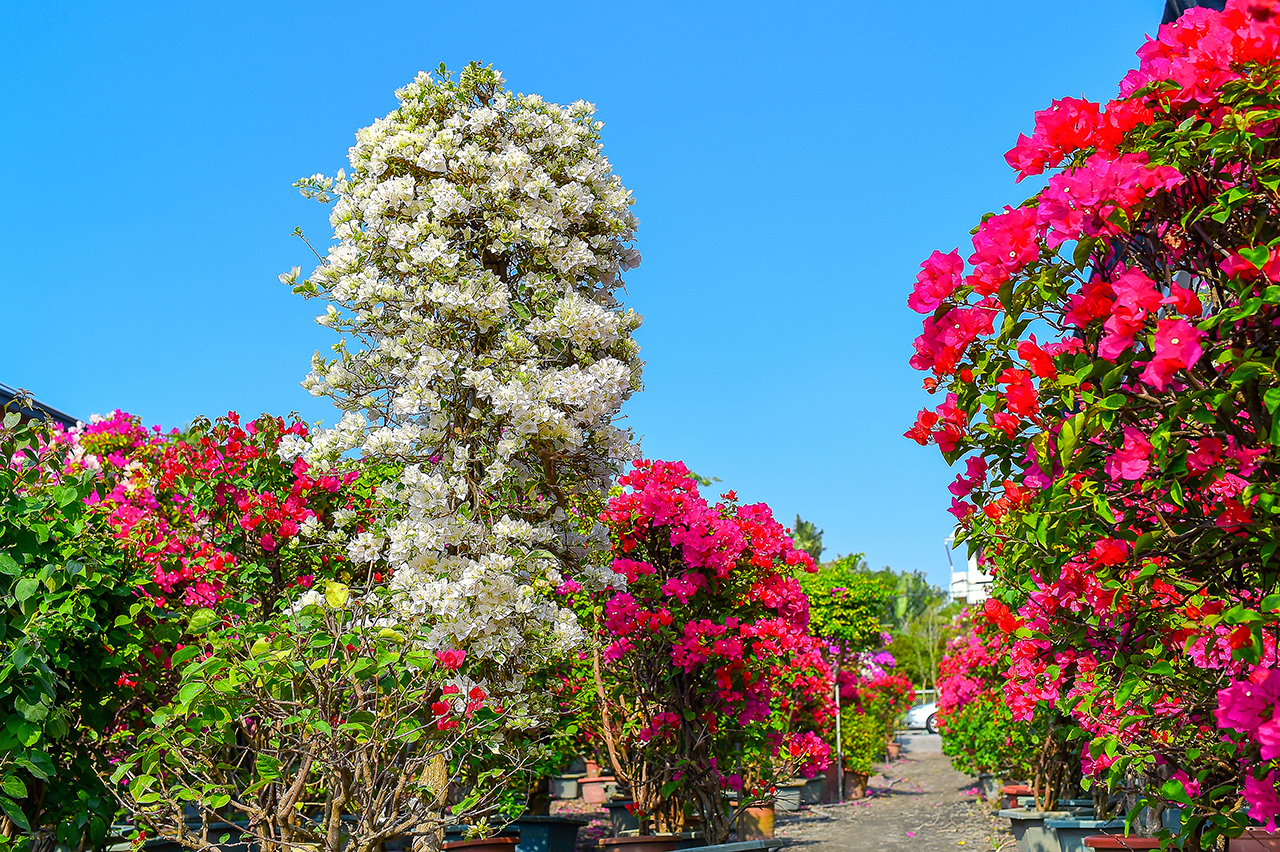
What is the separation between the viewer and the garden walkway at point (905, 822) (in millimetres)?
9938

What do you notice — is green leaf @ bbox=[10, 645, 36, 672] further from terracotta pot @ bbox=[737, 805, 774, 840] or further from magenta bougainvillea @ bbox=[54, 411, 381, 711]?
terracotta pot @ bbox=[737, 805, 774, 840]

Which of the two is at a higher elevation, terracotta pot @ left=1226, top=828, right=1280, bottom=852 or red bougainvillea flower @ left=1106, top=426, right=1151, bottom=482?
red bougainvillea flower @ left=1106, top=426, right=1151, bottom=482

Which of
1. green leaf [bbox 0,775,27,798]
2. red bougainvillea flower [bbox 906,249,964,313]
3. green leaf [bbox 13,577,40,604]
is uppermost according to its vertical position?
red bougainvillea flower [bbox 906,249,964,313]

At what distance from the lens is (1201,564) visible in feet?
7.38

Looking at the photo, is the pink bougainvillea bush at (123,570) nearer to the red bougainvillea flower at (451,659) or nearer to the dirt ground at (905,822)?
the red bougainvillea flower at (451,659)

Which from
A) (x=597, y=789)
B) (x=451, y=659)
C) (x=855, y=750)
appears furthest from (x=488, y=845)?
(x=855, y=750)

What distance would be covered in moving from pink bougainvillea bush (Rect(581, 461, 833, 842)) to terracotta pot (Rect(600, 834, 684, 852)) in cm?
28

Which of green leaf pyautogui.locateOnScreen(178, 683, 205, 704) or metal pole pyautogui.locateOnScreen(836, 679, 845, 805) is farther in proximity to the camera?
metal pole pyautogui.locateOnScreen(836, 679, 845, 805)

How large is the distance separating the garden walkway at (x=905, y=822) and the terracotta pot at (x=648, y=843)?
13.7 ft

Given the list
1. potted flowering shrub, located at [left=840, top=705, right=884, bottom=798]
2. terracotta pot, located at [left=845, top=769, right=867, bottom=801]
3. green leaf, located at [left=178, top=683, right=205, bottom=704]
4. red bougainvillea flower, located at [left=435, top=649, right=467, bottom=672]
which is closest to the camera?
green leaf, located at [left=178, top=683, right=205, bottom=704]

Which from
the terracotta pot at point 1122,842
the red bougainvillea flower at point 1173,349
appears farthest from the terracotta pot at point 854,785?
the red bougainvillea flower at point 1173,349

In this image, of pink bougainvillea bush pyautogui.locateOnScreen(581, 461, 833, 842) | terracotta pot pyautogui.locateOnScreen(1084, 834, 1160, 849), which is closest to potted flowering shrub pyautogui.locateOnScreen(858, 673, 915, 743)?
pink bougainvillea bush pyautogui.locateOnScreen(581, 461, 833, 842)

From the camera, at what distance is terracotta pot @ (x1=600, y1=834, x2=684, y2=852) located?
6258 mm

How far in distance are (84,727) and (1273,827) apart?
14.5ft
